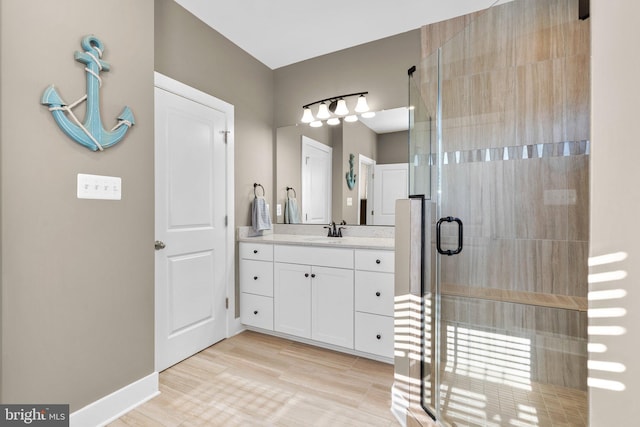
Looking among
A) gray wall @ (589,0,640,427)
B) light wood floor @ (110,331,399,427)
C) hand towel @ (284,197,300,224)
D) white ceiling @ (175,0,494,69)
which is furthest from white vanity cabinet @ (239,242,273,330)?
gray wall @ (589,0,640,427)

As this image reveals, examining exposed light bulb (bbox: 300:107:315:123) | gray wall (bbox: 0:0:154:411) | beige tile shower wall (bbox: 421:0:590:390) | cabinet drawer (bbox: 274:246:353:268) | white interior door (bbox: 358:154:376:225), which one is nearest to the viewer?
gray wall (bbox: 0:0:154:411)

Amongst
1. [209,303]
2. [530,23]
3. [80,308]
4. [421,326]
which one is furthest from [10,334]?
[530,23]

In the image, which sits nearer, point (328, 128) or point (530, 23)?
point (530, 23)

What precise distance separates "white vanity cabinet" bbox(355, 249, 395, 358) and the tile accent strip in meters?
0.76

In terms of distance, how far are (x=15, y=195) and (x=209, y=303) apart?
146cm

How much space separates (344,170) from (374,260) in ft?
3.10

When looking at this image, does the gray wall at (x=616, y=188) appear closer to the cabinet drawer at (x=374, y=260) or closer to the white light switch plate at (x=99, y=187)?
the cabinet drawer at (x=374, y=260)

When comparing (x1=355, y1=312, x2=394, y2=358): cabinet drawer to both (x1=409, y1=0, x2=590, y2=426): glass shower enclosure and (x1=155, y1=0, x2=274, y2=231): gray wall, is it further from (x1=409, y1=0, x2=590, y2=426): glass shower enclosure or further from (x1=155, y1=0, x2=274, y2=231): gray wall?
(x1=155, y1=0, x2=274, y2=231): gray wall

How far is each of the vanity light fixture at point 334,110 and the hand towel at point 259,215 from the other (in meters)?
0.91

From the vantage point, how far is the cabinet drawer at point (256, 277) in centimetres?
257

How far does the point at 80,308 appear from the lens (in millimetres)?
1486

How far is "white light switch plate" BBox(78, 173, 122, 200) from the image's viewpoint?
58.3 inches

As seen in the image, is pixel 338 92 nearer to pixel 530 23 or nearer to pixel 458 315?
pixel 530 23

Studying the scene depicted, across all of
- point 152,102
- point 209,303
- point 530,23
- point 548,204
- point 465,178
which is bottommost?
point 209,303
